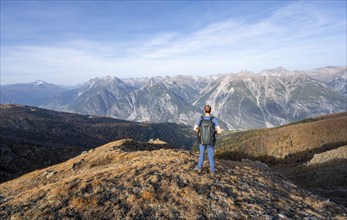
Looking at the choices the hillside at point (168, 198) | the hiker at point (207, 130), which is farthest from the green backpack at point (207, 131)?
the hillside at point (168, 198)

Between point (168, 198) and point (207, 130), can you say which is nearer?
point (168, 198)

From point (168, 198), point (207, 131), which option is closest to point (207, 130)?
point (207, 131)

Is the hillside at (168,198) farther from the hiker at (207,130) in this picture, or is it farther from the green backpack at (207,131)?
the green backpack at (207,131)

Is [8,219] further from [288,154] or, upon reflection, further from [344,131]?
[344,131]

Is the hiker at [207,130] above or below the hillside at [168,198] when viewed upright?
above

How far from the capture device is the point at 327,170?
5709cm

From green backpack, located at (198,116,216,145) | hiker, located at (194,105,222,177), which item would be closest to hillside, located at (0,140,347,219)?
hiker, located at (194,105,222,177)

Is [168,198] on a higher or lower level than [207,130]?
lower

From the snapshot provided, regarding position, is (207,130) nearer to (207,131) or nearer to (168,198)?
(207,131)

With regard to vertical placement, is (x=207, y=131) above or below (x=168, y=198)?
above

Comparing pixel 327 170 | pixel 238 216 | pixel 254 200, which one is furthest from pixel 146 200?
pixel 327 170

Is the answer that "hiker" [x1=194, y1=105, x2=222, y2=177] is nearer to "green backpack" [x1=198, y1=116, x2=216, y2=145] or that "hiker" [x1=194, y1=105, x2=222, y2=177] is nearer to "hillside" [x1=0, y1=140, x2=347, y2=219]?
"green backpack" [x1=198, y1=116, x2=216, y2=145]

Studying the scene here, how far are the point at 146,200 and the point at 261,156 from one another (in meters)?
167

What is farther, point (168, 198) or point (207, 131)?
point (207, 131)
